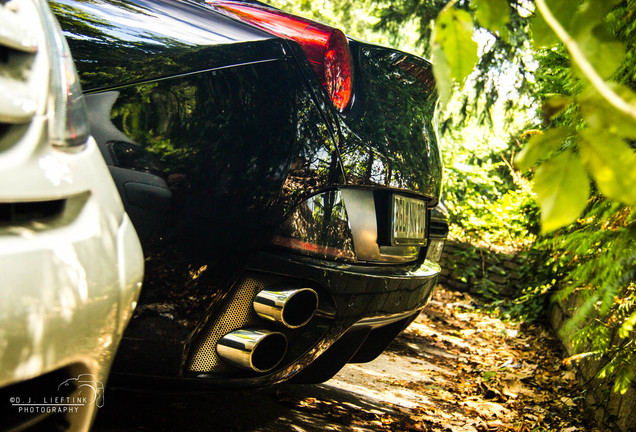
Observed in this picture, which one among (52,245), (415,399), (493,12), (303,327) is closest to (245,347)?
(303,327)

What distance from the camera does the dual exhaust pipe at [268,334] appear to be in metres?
1.62

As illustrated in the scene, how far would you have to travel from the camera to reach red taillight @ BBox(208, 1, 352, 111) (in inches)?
72.9

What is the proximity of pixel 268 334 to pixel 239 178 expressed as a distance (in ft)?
1.55

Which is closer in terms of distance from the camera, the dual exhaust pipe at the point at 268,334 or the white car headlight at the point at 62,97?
the white car headlight at the point at 62,97

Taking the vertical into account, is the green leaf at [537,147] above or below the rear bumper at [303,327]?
above

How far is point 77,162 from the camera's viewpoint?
3.71 ft

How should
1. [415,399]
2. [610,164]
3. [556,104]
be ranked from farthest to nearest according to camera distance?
1. [415,399]
2. [556,104]
3. [610,164]

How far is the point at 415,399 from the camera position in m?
3.12

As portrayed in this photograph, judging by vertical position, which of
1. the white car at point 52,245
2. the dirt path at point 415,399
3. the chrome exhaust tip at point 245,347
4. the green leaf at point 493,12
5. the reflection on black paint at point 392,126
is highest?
the green leaf at point 493,12

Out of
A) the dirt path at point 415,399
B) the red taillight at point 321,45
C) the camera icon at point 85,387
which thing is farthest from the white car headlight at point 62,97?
the dirt path at point 415,399

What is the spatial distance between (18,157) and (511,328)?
5.26 m

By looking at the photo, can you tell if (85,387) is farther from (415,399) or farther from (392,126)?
(415,399)

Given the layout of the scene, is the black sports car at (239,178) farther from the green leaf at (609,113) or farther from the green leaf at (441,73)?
the green leaf at (609,113)

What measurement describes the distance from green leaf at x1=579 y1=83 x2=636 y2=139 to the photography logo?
100 cm
